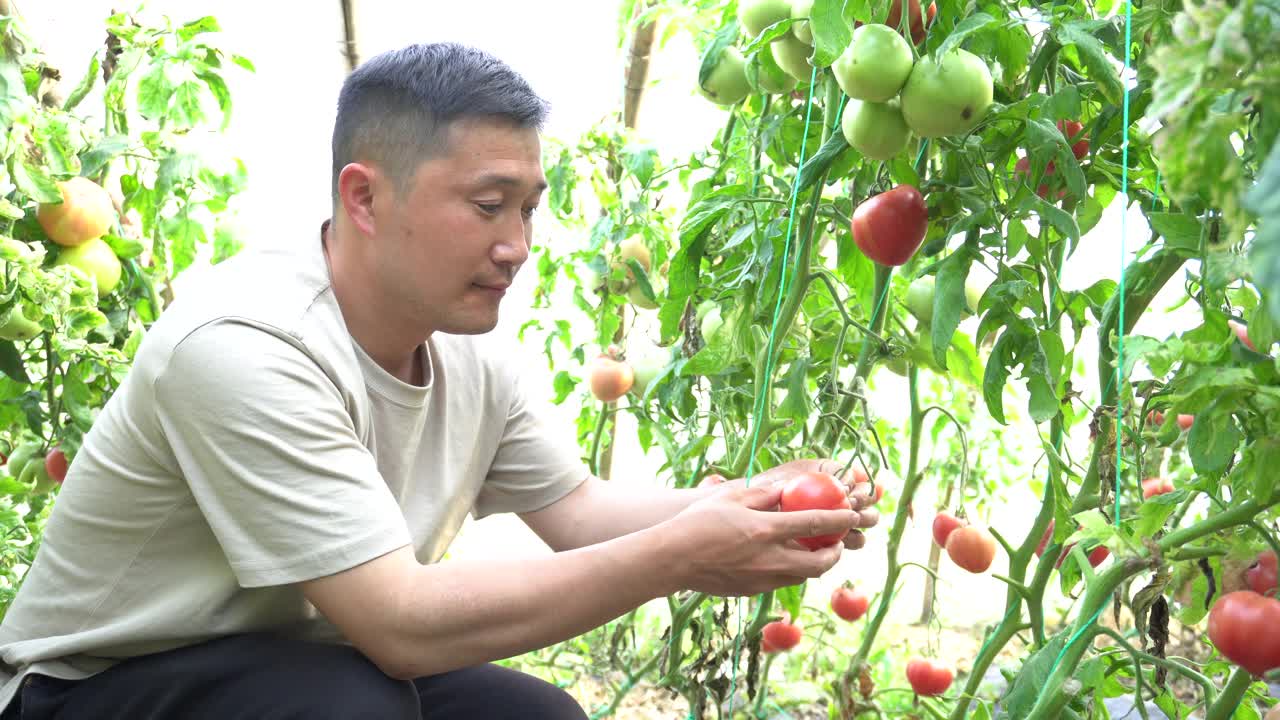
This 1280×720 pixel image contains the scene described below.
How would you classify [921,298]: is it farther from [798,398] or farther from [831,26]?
[831,26]

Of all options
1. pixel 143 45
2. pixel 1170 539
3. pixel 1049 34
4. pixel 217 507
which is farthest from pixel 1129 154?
pixel 143 45

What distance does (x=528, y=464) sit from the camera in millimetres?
1490

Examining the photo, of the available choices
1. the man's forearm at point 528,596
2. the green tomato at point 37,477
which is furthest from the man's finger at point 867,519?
the green tomato at point 37,477

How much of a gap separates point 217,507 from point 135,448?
0.42 feet

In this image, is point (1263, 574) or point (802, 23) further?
point (802, 23)

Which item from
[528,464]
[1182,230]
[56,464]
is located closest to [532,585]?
[528,464]

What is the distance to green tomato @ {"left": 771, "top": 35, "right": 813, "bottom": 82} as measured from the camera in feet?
4.13

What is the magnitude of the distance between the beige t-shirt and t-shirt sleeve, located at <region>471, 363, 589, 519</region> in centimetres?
11

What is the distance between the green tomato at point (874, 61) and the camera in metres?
1.04

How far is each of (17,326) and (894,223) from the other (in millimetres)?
1120

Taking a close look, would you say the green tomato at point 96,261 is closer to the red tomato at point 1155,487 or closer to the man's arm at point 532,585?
the man's arm at point 532,585

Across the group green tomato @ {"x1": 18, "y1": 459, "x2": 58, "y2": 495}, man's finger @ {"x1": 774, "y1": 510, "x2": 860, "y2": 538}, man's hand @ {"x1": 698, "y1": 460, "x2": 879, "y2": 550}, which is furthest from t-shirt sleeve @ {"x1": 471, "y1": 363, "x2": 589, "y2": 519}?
green tomato @ {"x1": 18, "y1": 459, "x2": 58, "y2": 495}

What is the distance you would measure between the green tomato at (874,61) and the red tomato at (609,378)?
1.08m

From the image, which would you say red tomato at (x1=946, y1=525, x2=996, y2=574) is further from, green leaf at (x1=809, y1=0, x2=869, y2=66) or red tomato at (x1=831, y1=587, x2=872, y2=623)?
green leaf at (x1=809, y1=0, x2=869, y2=66)
